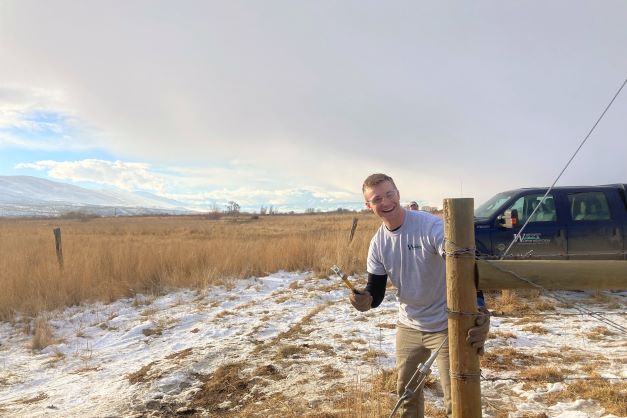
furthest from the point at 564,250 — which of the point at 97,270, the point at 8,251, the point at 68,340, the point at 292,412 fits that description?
the point at 8,251

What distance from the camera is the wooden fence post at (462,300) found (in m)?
1.86

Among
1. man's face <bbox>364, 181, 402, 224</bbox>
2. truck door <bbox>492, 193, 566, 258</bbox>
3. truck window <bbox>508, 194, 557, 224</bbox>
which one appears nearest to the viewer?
man's face <bbox>364, 181, 402, 224</bbox>

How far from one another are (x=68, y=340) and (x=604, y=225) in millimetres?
8109

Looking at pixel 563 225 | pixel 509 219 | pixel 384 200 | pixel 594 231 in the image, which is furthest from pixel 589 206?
pixel 384 200

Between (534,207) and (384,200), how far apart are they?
5705mm

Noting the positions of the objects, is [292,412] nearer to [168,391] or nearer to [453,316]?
[168,391]

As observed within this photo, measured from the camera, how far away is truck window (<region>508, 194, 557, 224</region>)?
285 inches

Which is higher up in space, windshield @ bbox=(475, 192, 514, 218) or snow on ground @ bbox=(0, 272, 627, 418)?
windshield @ bbox=(475, 192, 514, 218)

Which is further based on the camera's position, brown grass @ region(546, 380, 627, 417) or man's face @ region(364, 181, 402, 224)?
brown grass @ region(546, 380, 627, 417)

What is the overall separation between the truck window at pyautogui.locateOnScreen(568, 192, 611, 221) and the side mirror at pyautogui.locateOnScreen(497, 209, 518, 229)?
0.90 metres

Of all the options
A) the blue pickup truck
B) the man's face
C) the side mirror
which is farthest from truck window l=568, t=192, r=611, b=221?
the man's face

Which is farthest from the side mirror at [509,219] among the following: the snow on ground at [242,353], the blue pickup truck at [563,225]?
the snow on ground at [242,353]

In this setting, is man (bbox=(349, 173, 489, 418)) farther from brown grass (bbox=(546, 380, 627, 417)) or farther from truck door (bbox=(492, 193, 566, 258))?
truck door (bbox=(492, 193, 566, 258))

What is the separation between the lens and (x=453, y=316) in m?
1.91
